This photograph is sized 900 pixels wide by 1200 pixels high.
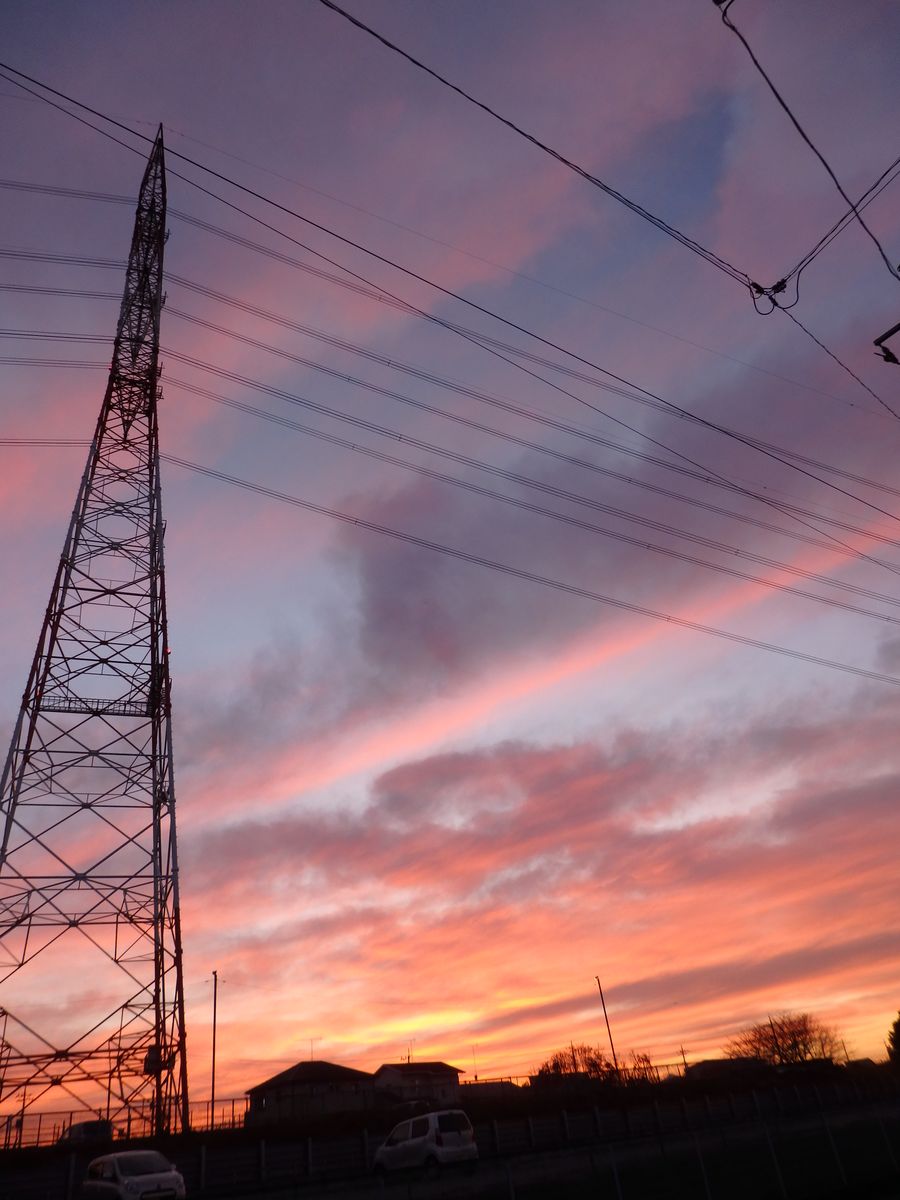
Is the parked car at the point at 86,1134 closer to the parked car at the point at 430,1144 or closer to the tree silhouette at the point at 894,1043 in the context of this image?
the parked car at the point at 430,1144

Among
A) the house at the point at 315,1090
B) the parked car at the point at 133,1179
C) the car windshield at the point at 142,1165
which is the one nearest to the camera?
the parked car at the point at 133,1179

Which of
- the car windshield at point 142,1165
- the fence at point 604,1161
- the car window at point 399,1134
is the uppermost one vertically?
the car windshield at point 142,1165

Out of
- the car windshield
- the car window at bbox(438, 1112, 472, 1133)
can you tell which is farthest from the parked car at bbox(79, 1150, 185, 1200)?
the car window at bbox(438, 1112, 472, 1133)

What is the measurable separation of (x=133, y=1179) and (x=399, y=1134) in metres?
9.89

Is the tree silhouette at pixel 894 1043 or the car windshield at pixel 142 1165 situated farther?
Answer: the tree silhouette at pixel 894 1043

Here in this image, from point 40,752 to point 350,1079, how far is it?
71.2 metres

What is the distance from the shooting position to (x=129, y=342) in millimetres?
37906

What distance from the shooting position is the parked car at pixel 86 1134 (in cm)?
3303

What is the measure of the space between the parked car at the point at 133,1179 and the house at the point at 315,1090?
41089mm

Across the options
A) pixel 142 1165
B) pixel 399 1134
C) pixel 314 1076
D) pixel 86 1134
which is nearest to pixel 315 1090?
pixel 314 1076

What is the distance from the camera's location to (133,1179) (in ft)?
69.7

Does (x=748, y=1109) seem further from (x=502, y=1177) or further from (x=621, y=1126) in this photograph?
(x=502, y=1177)

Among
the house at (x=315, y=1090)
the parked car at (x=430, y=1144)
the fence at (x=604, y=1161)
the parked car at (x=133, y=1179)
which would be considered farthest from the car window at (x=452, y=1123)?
the house at (x=315, y=1090)

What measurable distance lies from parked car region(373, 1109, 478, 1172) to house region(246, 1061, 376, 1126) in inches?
1435
